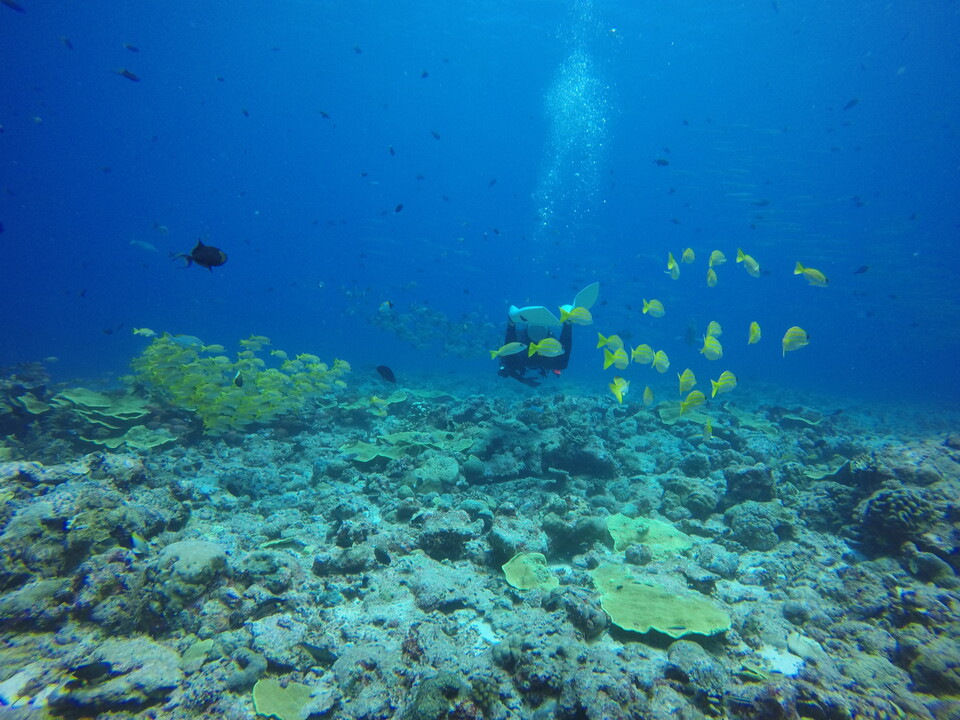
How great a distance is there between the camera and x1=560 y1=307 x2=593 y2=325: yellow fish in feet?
26.0

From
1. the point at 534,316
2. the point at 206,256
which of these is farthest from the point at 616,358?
the point at 206,256

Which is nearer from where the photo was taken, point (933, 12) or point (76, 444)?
point (76, 444)

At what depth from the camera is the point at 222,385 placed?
9641 millimetres

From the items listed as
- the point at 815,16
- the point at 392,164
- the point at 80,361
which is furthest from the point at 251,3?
the point at 392,164

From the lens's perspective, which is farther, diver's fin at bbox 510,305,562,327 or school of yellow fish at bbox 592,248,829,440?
diver's fin at bbox 510,305,562,327

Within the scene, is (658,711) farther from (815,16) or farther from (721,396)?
(815,16)

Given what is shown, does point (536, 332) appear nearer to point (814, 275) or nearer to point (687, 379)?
point (687, 379)

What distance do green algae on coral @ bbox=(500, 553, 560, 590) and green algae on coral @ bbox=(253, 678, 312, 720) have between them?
7.13 feet

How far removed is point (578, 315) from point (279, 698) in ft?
22.7

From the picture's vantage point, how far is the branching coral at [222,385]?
364 inches

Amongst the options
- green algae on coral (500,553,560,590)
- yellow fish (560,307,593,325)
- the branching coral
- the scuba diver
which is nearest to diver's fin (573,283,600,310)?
the scuba diver

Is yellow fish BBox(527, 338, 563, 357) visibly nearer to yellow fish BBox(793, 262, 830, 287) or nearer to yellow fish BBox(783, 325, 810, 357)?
yellow fish BBox(783, 325, 810, 357)

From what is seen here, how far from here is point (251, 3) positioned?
161 ft

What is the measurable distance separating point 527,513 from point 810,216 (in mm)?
69733
